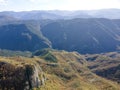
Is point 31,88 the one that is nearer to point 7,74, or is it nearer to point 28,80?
point 28,80

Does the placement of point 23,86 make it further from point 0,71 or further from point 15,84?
point 0,71

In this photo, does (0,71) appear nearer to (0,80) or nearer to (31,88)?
(0,80)

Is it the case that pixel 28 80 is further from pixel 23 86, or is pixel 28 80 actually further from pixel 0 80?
pixel 0 80

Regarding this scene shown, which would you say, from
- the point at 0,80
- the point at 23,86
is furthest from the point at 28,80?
the point at 0,80

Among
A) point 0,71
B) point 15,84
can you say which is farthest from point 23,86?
point 0,71

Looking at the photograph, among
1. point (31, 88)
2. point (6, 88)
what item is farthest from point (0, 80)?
point (31, 88)

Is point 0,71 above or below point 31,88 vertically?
above
